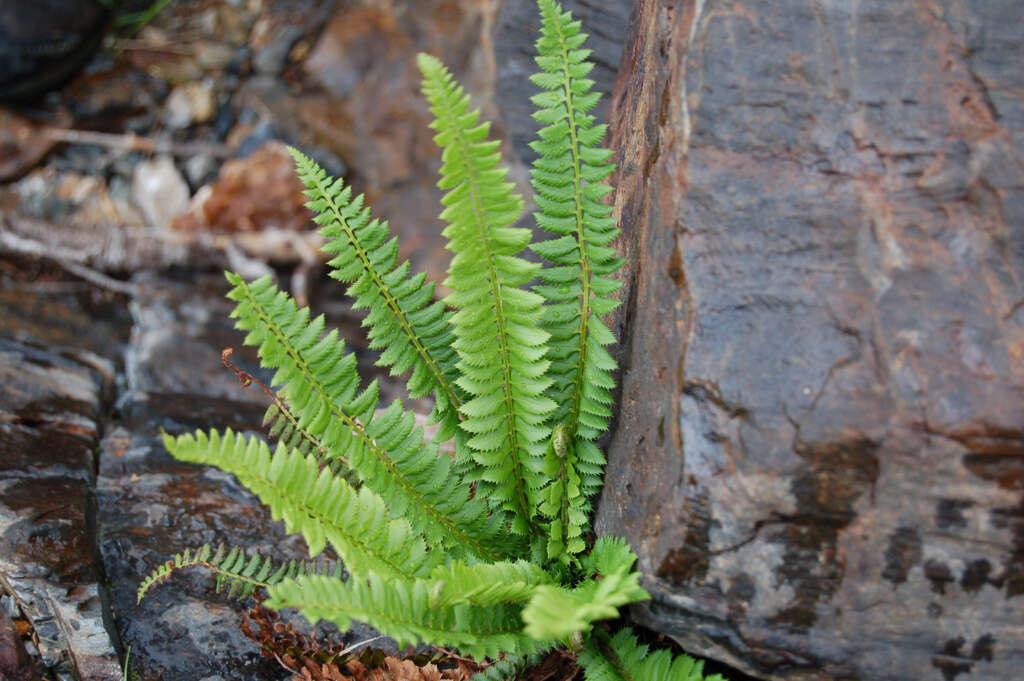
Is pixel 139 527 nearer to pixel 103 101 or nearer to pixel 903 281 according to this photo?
pixel 903 281

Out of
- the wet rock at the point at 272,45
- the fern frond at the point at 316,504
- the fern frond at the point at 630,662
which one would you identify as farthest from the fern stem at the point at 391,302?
the wet rock at the point at 272,45

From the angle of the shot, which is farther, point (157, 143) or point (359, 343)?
point (157, 143)

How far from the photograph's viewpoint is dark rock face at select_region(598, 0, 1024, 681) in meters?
1.79

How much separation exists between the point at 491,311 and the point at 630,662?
0.92 m

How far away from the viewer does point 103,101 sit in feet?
21.9

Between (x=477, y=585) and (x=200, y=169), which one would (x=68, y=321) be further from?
(x=477, y=585)

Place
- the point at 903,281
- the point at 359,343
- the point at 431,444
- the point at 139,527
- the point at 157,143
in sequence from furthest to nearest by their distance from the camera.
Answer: the point at 157,143 < the point at 359,343 < the point at 139,527 < the point at 431,444 < the point at 903,281

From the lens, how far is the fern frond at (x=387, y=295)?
2.25 meters

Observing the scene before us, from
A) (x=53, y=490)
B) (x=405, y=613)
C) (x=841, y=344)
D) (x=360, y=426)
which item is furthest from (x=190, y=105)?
(x=841, y=344)

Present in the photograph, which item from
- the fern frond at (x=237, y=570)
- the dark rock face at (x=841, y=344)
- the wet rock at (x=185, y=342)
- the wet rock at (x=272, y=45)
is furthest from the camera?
the wet rock at (x=272, y=45)

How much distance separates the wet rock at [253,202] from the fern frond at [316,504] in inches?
170

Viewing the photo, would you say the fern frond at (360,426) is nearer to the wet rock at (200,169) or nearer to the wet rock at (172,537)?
the wet rock at (172,537)

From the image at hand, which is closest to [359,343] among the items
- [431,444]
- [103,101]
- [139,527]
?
[139,527]

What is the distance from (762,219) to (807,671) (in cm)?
100
